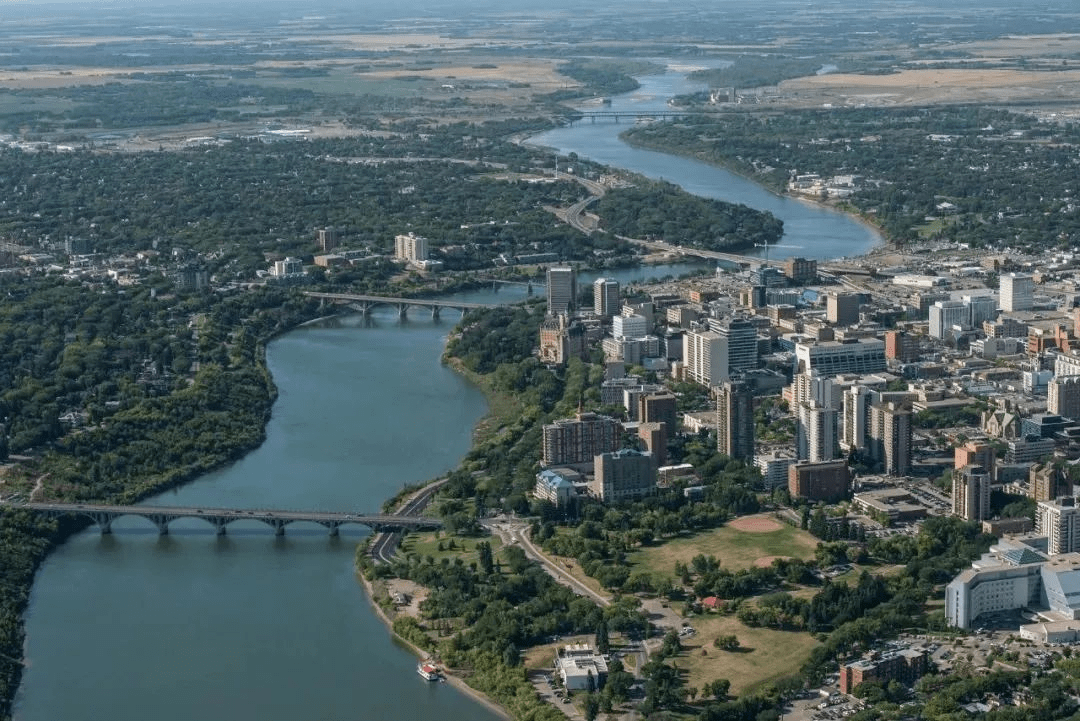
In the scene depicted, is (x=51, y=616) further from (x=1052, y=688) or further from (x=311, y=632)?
(x=1052, y=688)

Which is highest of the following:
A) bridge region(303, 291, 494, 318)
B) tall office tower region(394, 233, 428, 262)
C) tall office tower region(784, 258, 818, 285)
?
tall office tower region(784, 258, 818, 285)

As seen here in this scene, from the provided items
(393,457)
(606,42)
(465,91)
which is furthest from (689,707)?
(606,42)

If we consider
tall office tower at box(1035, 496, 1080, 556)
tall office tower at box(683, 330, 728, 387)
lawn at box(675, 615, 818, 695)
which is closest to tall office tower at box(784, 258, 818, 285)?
tall office tower at box(683, 330, 728, 387)

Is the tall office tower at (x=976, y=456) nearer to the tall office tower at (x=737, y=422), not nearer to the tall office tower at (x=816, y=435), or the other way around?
the tall office tower at (x=816, y=435)

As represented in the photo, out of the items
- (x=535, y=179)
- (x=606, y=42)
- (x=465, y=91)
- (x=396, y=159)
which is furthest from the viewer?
(x=606, y=42)

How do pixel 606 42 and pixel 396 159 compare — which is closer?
pixel 396 159

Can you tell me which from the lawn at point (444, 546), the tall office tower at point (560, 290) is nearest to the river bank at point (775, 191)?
the tall office tower at point (560, 290)

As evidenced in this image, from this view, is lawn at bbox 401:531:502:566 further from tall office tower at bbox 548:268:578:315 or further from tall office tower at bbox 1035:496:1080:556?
tall office tower at bbox 548:268:578:315

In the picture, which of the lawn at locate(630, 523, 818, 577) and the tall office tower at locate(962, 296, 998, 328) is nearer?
the lawn at locate(630, 523, 818, 577)
